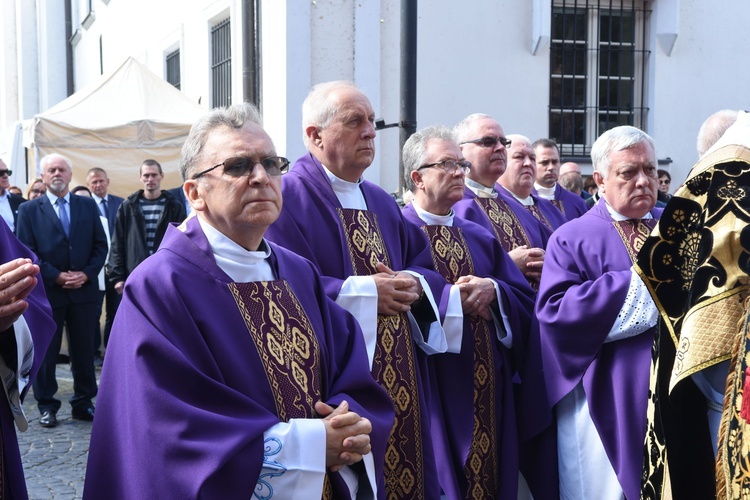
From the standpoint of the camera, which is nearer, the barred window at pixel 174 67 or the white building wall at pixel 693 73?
the white building wall at pixel 693 73

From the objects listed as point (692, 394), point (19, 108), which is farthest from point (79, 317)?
point (19, 108)

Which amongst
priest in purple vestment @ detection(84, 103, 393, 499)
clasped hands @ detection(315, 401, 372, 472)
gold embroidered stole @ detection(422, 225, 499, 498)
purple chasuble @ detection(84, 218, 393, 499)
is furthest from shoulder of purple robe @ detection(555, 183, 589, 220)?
clasped hands @ detection(315, 401, 372, 472)

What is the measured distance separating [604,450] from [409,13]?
4511mm

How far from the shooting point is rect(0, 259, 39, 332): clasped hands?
3178mm

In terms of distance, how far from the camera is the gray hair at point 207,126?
131 inches

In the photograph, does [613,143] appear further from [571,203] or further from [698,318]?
[571,203]

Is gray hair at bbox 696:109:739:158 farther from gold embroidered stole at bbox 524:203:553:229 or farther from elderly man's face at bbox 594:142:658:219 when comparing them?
gold embroidered stole at bbox 524:203:553:229

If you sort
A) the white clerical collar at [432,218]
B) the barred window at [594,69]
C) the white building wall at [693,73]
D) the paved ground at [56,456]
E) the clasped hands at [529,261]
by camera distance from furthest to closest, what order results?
the white building wall at [693,73] → the barred window at [594,69] → the paved ground at [56,456] → the clasped hands at [529,261] → the white clerical collar at [432,218]

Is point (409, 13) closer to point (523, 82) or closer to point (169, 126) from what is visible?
point (523, 82)

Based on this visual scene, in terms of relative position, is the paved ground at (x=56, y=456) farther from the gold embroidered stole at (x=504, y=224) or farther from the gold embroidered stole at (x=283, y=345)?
the gold embroidered stole at (x=283, y=345)

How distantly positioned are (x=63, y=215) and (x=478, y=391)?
478cm

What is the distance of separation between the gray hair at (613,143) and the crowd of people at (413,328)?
0.01 meters

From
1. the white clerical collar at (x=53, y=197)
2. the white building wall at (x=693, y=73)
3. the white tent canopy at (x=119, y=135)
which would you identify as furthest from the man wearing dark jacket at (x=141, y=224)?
the white building wall at (x=693, y=73)

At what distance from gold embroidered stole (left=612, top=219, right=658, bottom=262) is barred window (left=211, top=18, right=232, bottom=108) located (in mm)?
10173
